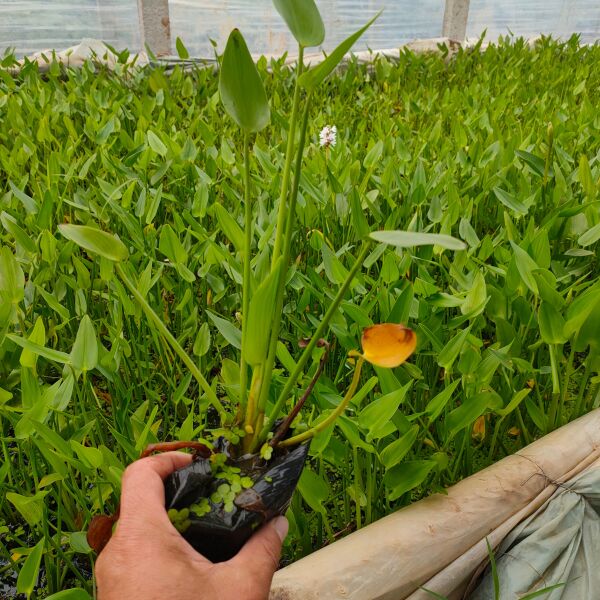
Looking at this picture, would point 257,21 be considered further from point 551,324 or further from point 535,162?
point 551,324

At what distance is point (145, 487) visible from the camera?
0.46m

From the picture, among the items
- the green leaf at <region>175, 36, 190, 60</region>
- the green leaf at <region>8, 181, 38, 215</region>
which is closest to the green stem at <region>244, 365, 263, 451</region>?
the green leaf at <region>8, 181, 38, 215</region>

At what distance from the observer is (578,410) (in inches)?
33.1

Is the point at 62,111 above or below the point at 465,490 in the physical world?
above

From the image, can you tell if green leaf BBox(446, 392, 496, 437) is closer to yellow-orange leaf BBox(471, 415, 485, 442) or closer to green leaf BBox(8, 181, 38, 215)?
yellow-orange leaf BBox(471, 415, 485, 442)

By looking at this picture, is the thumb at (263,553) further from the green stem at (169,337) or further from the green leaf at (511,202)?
the green leaf at (511,202)

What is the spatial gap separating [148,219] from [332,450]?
520 mm

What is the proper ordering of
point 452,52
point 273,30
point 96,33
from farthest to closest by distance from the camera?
point 273,30
point 96,33
point 452,52

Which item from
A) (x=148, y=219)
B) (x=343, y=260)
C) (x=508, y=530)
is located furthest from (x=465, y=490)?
(x=148, y=219)

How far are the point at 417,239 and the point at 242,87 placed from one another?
198mm

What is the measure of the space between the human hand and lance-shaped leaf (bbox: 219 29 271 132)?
30 cm

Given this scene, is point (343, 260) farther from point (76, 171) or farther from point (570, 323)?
point (76, 171)

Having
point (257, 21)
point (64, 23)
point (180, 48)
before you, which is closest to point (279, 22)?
point (257, 21)

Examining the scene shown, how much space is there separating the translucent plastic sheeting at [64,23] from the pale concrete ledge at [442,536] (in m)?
4.39
